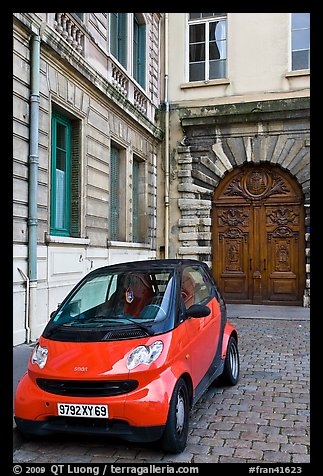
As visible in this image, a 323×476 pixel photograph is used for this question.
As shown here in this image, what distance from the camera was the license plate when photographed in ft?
11.7

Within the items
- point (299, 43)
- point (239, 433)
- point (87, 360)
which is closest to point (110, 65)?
point (299, 43)

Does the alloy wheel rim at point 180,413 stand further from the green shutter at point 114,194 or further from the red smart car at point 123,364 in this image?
the green shutter at point 114,194

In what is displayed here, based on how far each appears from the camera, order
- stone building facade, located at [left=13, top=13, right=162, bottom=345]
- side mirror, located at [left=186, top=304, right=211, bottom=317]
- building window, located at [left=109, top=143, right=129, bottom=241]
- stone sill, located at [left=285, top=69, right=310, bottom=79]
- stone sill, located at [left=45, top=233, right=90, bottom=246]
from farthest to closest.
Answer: stone sill, located at [left=285, top=69, right=310, bottom=79] → building window, located at [left=109, top=143, right=129, bottom=241] → stone sill, located at [left=45, top=233, right=90, bottom=246] → stone building facade, located at [left=13, top=13, right=162, bottom=345] → side mirror, located at [left=186, top=304, right=211, bottom=317]

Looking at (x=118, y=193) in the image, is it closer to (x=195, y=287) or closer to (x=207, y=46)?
(x=207, y=46)

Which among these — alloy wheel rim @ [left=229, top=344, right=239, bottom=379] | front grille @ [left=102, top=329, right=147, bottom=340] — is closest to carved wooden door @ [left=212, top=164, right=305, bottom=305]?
alloy wheel rim @ [left=229, top=344, right=239, bottom=379]

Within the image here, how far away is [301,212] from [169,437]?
10.7 m

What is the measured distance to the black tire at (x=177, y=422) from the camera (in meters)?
3.62

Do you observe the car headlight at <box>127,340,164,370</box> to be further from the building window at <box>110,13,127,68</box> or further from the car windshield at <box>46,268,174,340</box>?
the building window at <box>110,13,127,68</box>

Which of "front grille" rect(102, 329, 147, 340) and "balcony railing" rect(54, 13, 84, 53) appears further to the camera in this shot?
"balcony railing" rect(54, 13, 84, 53)

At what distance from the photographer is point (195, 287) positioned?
16.8 ft

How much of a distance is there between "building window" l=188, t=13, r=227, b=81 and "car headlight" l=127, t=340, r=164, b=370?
11.9 m

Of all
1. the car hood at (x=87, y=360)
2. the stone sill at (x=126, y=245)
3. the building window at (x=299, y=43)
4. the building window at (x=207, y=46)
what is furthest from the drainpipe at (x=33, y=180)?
the building window at (x=299, y=43)

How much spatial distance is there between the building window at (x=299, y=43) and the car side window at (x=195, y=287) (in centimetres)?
1000

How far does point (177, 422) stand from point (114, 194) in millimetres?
8533
